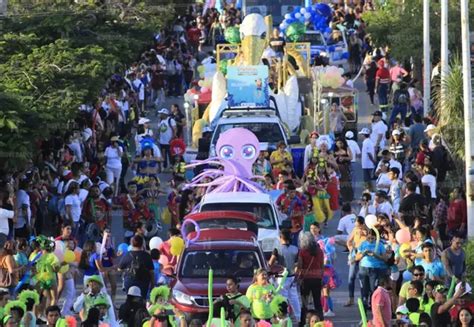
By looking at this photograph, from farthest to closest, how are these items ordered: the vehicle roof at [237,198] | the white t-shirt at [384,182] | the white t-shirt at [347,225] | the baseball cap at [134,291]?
the white t-shirt at [384,182] → the vehicle roof at [237,198] → the white t-shirt at [347,225] → the baseball cap at [134,291]

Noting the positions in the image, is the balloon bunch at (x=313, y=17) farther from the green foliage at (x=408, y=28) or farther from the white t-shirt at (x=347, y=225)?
the white t-shirt at (x=347, y=225)

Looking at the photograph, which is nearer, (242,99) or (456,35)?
(242,99)

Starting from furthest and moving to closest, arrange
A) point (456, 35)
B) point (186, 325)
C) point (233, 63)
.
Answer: point (456, 35) → point (233, 63) → point (186, 325)

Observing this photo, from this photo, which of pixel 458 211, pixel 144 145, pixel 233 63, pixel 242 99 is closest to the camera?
pixel 458 211

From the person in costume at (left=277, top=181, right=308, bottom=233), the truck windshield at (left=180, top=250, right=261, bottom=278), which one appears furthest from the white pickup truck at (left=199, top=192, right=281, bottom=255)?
the truck windshield at (left=180, top=250, right=261, bottom=278)

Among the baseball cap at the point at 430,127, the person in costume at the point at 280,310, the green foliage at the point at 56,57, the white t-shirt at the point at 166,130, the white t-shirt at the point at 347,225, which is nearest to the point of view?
the person in costume at the point at 280,310

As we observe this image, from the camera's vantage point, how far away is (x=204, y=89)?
129ft

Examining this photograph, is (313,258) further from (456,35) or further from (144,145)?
(456,35)

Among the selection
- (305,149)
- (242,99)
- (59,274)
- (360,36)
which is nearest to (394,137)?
(305,149)

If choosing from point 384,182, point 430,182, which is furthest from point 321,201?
point 430,182

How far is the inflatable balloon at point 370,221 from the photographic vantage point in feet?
87.3

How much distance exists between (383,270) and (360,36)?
27312 millimetres

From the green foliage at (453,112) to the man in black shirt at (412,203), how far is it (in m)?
3.62

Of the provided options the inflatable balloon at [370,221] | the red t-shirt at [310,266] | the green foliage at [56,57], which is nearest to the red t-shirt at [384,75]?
the green foliage at [56,57]
